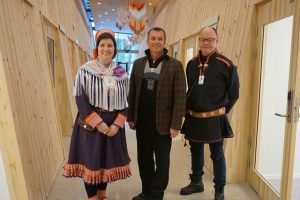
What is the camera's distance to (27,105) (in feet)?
7.93

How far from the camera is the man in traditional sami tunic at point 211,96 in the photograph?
2.34 meters

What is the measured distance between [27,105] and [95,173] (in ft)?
3.16

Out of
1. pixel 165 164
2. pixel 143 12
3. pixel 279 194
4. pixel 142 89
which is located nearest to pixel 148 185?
pixel 165 164

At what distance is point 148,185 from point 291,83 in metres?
1.58

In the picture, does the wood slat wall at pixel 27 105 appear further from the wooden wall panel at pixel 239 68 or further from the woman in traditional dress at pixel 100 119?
the wooden wall panel at pixel 239 68

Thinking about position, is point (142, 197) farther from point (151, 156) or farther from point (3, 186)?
point (3, 186)

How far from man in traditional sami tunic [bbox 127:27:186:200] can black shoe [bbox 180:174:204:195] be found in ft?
1.42

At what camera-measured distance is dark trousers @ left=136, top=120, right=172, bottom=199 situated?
2.30 meters

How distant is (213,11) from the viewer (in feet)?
12.4

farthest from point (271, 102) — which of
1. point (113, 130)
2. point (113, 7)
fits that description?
point (113, 7)

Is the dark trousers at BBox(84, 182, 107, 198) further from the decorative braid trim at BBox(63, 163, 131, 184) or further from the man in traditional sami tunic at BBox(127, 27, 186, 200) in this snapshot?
the man in traditional sami tunic at BBox(127, 27, 186, 200)

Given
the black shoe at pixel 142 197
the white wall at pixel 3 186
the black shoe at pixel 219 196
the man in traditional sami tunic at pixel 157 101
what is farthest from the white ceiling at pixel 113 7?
the white wall at pixel 3 186

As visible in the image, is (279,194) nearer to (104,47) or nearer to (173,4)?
(104,47)

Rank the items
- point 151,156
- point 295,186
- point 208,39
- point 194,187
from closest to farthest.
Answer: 1. point 208,39
2. point 151,156
3. point 194,187
4. point 295,186
